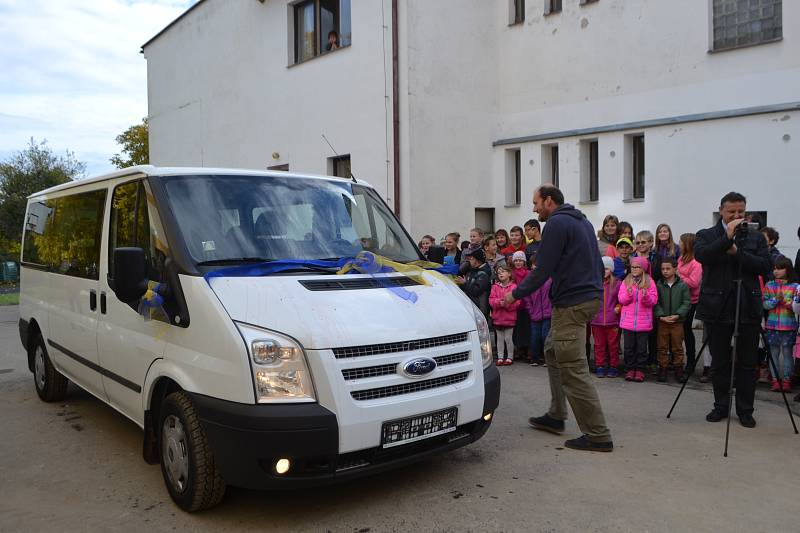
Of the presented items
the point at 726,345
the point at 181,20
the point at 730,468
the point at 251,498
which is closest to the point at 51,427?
the point at 251,498

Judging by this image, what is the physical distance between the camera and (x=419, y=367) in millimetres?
3824

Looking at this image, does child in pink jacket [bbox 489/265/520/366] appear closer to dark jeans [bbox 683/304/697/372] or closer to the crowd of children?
the crowd of children

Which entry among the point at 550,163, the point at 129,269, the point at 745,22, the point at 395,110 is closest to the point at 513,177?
the point at 550,163

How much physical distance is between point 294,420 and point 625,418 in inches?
143

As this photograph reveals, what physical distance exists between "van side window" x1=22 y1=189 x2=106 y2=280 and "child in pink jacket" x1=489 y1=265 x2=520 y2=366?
496 cm

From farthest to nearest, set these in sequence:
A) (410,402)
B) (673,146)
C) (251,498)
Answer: (673,146)
(251,498)
(410,402)

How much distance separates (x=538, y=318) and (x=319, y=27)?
1069 centimetres

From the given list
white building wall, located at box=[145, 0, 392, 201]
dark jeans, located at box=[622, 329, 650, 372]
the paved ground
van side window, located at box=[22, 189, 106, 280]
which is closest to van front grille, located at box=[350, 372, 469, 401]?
the paved ground

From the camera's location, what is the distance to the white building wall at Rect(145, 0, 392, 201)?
14.3m

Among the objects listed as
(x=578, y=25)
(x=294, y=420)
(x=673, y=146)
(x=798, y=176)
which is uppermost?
(x=578, y=25)

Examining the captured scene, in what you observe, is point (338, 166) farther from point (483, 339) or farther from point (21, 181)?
point (21, 181)

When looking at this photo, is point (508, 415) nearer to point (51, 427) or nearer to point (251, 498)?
point (251, 498)

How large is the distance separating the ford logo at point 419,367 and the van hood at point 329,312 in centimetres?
14

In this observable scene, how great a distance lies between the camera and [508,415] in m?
6.06
